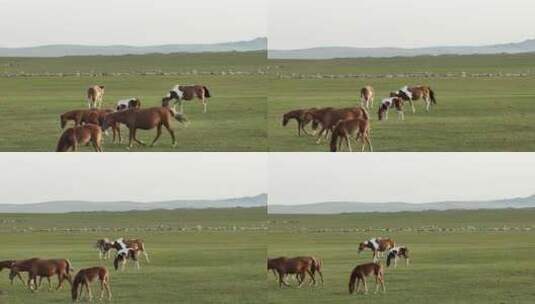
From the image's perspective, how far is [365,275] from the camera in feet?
51.1

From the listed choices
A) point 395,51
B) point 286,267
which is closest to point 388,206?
point 286,267

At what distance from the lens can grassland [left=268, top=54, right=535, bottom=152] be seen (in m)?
15.6

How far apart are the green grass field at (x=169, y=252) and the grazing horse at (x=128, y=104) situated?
987 millimetres

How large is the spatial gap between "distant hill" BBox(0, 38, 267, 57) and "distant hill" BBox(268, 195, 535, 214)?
151 cm

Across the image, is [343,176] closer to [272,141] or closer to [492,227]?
[272,141]

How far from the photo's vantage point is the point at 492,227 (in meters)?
17.9

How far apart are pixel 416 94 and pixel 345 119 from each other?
1033mm

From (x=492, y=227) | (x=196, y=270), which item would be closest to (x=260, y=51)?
(x=196, y=270)

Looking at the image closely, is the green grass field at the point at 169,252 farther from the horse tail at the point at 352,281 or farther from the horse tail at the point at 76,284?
the horse tail at the point at 352,281

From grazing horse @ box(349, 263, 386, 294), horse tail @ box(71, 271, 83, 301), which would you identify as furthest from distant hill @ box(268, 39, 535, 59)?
horse tail @ box(71, 271, 83, 301)

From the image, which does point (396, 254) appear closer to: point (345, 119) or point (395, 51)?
point (345, 119)

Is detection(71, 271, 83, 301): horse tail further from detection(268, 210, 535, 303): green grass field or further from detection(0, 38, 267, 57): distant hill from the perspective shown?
detection(0, 38, 267, 57): distant hill

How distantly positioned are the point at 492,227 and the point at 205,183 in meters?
3.82

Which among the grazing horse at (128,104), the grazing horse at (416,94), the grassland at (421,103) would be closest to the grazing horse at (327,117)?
the grassland at (421,103)
